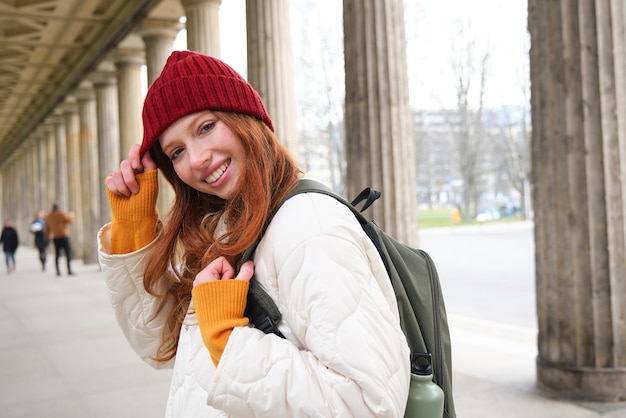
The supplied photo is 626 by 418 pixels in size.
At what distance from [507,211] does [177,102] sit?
51.0 meters

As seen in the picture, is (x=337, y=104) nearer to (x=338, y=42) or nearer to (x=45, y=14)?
(x=338, y=42)

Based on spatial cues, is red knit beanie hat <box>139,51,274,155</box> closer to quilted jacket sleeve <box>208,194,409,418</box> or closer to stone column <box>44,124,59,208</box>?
quilted jacket sleeve <box>208,194,409,418</box>

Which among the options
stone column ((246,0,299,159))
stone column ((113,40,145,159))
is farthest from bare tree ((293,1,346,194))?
stone column ((246,0,299,159))

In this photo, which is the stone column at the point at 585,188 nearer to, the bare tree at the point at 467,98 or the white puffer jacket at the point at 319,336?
the white puffer jacket at the point at 319,336

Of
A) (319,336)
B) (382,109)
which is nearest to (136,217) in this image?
(319,336)

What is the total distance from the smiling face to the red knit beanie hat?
1.1 inches

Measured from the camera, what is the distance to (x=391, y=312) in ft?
4.49

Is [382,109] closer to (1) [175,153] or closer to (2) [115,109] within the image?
(1) [175,153]

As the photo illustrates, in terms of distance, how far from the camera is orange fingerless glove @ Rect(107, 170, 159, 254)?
6.09ft

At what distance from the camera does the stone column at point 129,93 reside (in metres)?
19.1

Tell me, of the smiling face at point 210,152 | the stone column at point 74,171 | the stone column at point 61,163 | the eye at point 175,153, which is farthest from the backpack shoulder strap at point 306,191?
the stone column at point 61,163

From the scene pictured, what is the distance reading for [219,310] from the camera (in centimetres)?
143

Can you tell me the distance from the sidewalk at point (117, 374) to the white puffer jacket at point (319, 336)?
3815 millimetres

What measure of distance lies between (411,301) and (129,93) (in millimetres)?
19160
